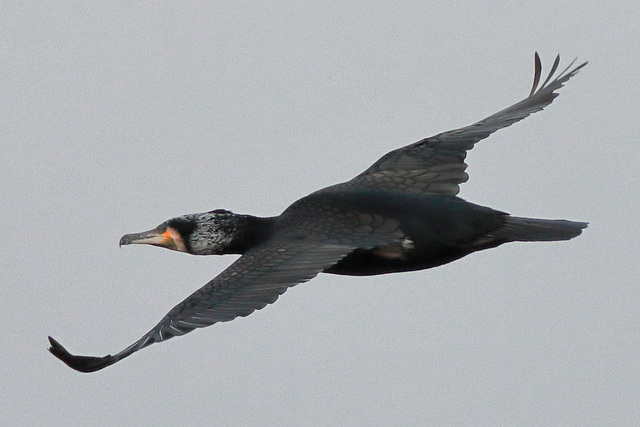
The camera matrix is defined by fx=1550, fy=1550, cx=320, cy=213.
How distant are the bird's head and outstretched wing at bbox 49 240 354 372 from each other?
3.52 feet

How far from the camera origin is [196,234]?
12.8m

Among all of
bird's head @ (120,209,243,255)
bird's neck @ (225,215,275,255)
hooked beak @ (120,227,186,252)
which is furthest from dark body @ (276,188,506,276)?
hooked beak @ (120,227,186,252)

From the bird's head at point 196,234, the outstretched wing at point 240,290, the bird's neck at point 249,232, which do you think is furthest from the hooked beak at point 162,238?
the outstretched wing at point 240,290

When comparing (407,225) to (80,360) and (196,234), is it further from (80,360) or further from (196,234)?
(80,360)

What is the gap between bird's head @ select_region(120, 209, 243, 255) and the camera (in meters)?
12.7

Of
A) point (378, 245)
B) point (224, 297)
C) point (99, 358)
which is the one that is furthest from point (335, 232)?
point (99, 358)

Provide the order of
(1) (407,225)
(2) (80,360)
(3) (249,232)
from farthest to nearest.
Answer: (3) (249,232) < (1) (407,225) < (2) (80,360)

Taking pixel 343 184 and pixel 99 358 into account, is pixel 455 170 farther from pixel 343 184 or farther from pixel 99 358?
pixel 99 358

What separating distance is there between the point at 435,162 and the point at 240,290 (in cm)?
272

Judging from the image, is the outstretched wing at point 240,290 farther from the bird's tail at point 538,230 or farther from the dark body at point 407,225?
the bird's tail at point 538,230

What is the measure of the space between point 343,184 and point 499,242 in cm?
149

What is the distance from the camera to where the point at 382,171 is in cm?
1311

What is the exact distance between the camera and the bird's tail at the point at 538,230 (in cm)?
1206

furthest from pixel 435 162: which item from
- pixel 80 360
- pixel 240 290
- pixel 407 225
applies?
pixel 80 360
